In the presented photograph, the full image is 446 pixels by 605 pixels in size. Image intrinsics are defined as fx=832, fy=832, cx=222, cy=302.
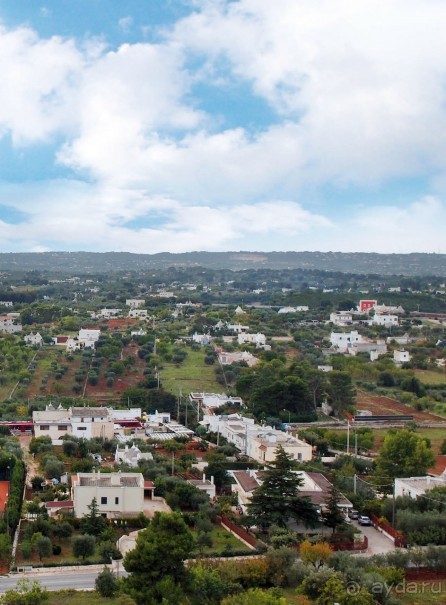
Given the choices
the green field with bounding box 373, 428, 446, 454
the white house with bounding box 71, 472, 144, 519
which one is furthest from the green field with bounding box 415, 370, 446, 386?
the white house with bounding box 71, 472, 144, 519

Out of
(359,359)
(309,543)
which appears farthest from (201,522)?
(359,359)

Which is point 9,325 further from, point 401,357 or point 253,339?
point 401,357

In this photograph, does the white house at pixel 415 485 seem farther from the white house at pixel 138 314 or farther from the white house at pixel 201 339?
the white house at pixel 138 314

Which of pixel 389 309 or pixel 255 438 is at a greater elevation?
pixel 389 309

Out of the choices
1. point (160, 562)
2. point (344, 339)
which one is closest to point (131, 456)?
point (160, 562)

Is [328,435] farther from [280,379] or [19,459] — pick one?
[19,459]

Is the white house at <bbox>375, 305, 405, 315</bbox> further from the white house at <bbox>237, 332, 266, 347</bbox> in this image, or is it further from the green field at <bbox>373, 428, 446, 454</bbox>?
the green field at <bbox>373, 428, 446, 454</bbox>
